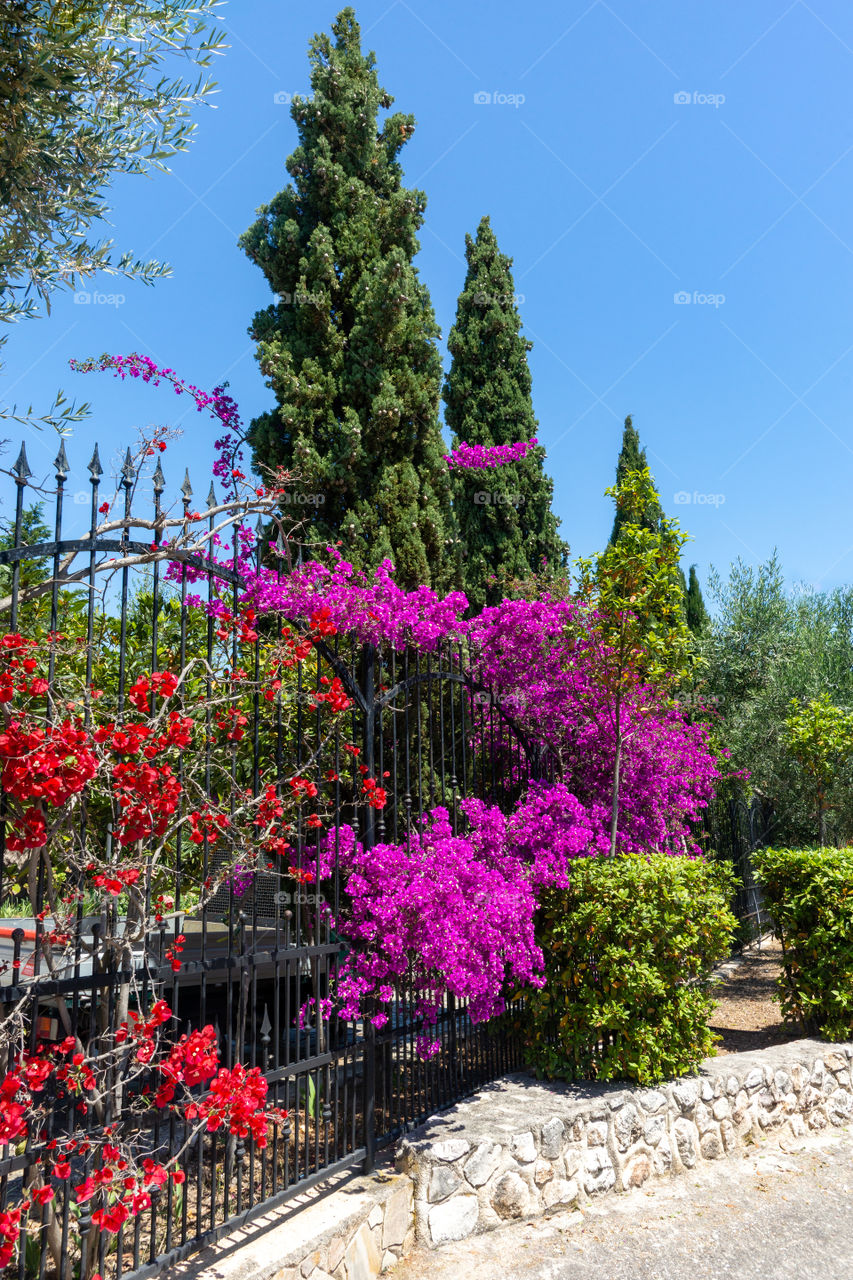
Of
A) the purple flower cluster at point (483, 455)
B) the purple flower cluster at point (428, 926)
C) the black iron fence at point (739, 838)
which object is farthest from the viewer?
the purple flower cluster at point (483, 455)

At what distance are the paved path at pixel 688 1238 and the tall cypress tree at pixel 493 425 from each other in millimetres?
10295

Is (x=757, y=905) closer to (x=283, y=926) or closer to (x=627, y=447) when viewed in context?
(x=283, y=926)

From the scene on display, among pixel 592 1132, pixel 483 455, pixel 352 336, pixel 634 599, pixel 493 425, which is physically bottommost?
pixel 592 1132

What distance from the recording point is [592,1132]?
5438 mm

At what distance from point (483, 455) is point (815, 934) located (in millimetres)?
9860

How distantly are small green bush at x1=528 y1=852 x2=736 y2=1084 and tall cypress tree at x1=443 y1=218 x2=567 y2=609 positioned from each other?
8974 mm

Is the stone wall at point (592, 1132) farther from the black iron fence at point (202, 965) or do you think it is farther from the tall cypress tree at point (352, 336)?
the tall cypress tree at point (352, 336)

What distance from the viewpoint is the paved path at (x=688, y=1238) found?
14.7ft

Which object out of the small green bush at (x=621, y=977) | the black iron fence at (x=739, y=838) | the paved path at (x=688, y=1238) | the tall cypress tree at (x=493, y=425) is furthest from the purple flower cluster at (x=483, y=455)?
the paved path at (x=688, y=1238)

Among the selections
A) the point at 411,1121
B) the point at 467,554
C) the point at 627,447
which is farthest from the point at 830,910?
the point at 627,447

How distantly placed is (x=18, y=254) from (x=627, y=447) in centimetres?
2143

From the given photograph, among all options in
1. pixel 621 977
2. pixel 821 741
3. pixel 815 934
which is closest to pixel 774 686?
pixel 821 741

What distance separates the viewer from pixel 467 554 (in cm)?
1548

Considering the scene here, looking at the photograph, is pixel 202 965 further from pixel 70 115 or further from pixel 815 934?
pixel 815 934
